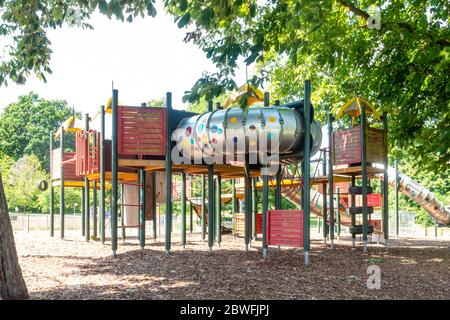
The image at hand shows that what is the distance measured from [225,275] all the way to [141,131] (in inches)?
183

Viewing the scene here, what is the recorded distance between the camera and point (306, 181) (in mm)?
10531

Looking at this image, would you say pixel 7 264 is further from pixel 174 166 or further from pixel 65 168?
pixel 65 168

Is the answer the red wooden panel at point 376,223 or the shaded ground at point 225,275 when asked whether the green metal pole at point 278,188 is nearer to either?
the shaded ground at point 225,275

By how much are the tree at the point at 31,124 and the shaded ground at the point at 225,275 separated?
57.7 meters

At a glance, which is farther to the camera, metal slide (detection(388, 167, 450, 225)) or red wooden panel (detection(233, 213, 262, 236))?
metal slide (detection(388, 167, 450, 225))

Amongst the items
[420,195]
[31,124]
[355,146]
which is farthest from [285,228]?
[31,124]

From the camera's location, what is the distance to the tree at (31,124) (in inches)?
2591

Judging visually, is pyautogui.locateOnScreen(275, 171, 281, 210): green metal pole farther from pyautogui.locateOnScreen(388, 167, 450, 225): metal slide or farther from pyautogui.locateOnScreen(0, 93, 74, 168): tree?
pyautogui.locateOnScreen(0, 93, 74, 168): tree

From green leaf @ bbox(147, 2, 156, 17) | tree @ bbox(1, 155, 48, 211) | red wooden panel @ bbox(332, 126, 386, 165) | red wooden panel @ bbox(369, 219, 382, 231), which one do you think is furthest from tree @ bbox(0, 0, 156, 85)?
tree @ bbox(1, 155, 48, 211)

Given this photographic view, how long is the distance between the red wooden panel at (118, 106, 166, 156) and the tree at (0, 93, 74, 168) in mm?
56688

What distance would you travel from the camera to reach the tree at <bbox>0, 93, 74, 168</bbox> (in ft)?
216

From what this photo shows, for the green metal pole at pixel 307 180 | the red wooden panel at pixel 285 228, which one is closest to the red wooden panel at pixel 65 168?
the red wooden panel at pixel 285 228
